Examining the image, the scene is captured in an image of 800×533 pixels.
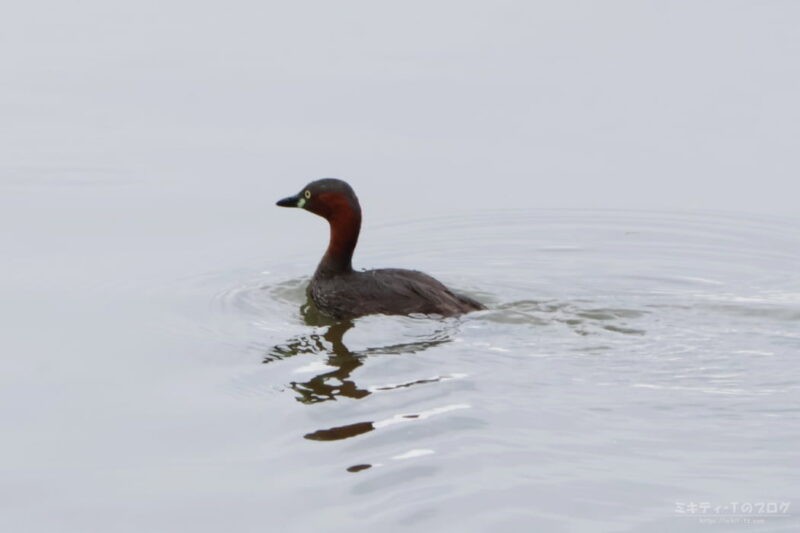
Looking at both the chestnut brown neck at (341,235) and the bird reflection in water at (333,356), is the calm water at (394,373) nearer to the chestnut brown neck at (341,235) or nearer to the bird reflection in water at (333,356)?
the bird reflection in water at (333,356)

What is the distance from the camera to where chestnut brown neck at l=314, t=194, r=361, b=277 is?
11633mm

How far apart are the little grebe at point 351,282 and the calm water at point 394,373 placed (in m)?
0.17

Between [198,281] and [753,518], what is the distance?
538 cm

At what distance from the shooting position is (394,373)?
9.67 m

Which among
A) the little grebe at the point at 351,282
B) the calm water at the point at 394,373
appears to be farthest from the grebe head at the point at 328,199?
the calm water at the point at 394,373

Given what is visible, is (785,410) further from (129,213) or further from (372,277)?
(129,213)

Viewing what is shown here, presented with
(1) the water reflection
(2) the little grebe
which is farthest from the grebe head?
(1) the water reflection

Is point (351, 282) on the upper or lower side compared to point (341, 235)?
lower

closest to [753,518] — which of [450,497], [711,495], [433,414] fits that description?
[711,495]

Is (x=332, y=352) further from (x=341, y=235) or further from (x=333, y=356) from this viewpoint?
(x=341, y=235)

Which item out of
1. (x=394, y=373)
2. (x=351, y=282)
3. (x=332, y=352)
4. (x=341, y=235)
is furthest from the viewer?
(x=341, y=235)

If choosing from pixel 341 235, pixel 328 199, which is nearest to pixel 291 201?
pixel 328 199

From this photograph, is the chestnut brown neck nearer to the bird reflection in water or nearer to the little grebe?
the little grebe

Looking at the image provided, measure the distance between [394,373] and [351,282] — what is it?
1860 millimetres
